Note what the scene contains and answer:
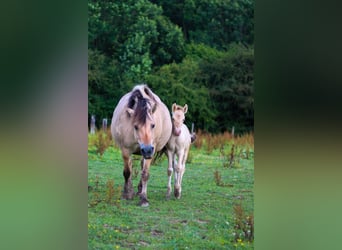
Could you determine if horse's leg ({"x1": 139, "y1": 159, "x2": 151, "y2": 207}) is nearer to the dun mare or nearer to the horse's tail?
the horse's tail

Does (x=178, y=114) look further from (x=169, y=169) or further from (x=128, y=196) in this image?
(x=128, y=196)

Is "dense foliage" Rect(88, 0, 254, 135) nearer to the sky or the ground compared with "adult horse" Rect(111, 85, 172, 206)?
nearer to the sky

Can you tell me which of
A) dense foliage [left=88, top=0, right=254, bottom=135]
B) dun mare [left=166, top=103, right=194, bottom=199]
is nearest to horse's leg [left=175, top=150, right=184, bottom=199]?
dun mare [left=166, top=103, right=194, bottom=199]

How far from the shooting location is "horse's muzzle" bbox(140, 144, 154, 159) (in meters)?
4.96

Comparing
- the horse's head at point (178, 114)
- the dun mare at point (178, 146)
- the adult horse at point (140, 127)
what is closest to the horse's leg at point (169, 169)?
the dun mare at point (178, 146)

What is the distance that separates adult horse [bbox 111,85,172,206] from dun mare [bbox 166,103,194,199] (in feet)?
0.24

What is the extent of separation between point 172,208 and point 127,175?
454 mm

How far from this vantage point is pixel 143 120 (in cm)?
496
